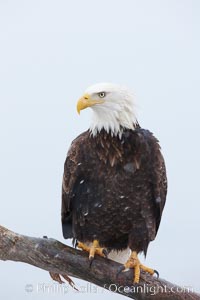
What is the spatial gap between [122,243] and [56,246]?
0.76 m

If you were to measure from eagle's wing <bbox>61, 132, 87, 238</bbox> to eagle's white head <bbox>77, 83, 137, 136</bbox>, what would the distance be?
0.23 metres

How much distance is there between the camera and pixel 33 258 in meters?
5.61

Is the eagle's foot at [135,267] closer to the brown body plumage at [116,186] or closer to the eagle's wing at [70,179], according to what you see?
the brown body plumage at [116,186]

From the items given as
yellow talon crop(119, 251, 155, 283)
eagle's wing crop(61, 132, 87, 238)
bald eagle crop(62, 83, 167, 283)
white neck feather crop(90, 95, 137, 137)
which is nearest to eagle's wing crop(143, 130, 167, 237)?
bald eagle crop(62, 83, 167, 283)

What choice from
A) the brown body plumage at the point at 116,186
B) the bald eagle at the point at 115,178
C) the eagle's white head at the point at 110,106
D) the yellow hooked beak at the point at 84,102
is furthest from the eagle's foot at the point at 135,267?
the yellow hooked beak at the point at 84,102

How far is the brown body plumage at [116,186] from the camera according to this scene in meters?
5.73

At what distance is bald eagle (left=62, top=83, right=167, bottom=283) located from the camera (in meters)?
5.71

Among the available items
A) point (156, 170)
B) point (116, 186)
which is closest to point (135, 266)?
point (116, 186)

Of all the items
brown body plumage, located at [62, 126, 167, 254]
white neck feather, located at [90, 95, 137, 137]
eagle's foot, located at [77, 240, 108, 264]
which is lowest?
eagle's foot, located at [77, 240, 108, 264]

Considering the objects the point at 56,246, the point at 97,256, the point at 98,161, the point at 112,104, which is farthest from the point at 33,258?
the point at 112,104

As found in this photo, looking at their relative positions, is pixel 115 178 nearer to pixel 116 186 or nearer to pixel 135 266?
pixel 116 186

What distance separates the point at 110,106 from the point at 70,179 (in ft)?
2.65

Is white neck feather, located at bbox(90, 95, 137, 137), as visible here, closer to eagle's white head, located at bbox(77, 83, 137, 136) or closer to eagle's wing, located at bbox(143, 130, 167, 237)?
eagle's white head, located at bbox(77, 83, 137, 136)

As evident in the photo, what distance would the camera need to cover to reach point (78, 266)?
564cm
